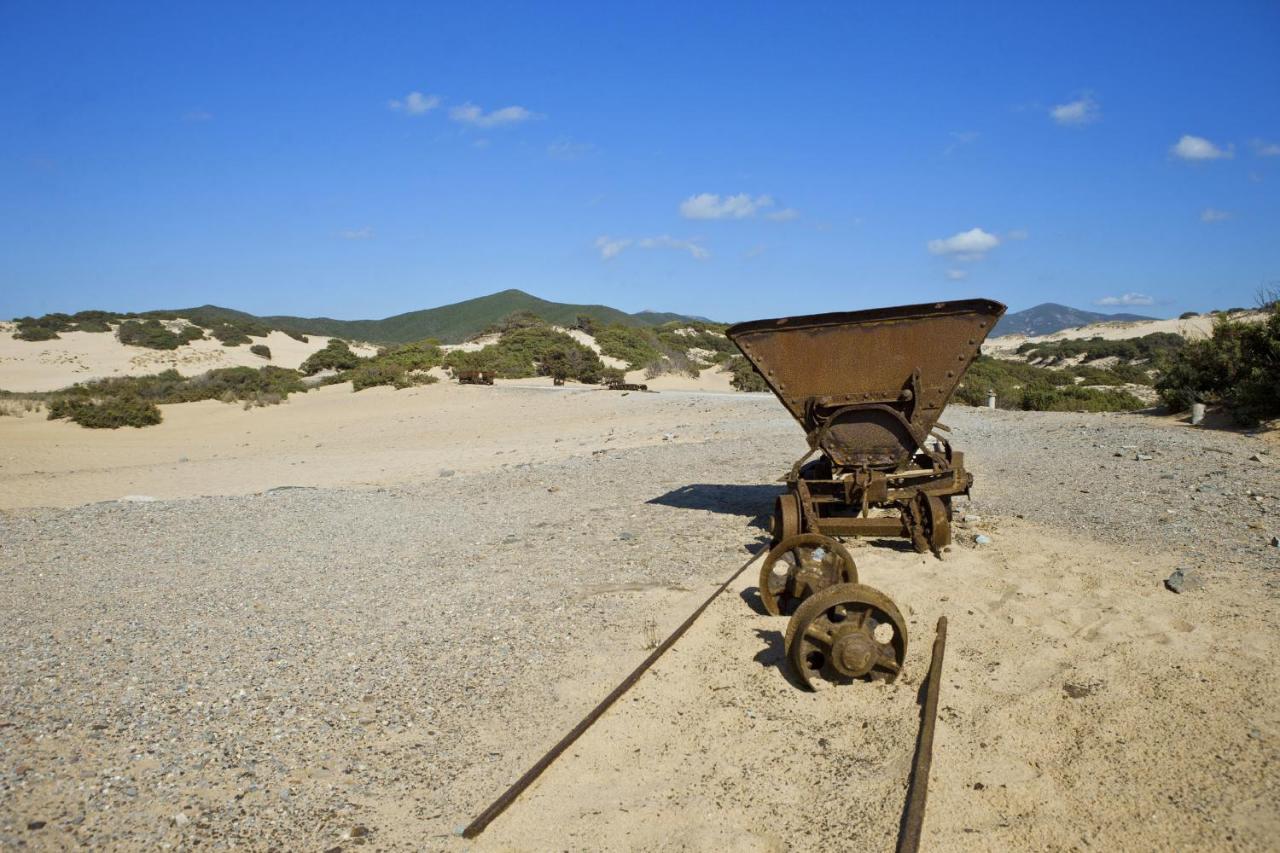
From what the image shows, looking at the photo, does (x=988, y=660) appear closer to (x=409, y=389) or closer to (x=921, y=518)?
(x=921, y=518)

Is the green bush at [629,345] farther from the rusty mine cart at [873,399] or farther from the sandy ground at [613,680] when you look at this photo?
the rusty mine cart at [873,399]

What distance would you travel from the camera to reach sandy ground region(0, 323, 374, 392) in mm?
37656

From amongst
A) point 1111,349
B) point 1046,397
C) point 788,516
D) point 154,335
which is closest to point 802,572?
point 788,516

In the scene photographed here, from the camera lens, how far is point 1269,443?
12.2 m

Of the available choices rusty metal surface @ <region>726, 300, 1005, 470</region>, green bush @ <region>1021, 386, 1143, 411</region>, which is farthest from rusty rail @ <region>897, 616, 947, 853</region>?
green bush @ <region>1021, 386, 1143, 411</region>

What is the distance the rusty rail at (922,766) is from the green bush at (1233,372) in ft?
41.7

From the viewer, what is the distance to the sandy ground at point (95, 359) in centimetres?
3766

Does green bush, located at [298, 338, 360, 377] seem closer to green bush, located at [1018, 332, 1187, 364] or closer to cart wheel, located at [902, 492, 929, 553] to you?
cart wheel, located at [902, 492, 929, 553]

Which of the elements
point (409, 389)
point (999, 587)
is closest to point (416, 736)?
point (999, 587)

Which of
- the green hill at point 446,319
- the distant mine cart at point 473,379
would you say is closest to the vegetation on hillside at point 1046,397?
the distant mine cart at point 473,379

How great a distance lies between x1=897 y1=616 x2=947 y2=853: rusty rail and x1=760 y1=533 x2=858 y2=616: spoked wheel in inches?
37.1

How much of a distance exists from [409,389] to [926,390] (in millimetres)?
24881

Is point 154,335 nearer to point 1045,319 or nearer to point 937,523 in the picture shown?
point 937,523

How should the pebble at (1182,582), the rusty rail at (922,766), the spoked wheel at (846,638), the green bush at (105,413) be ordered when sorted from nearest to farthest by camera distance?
the rusty rail at (922,766) → the spoked wheel at (846,638) → the pebble at (1182,582) → the green bush at (105,413)
